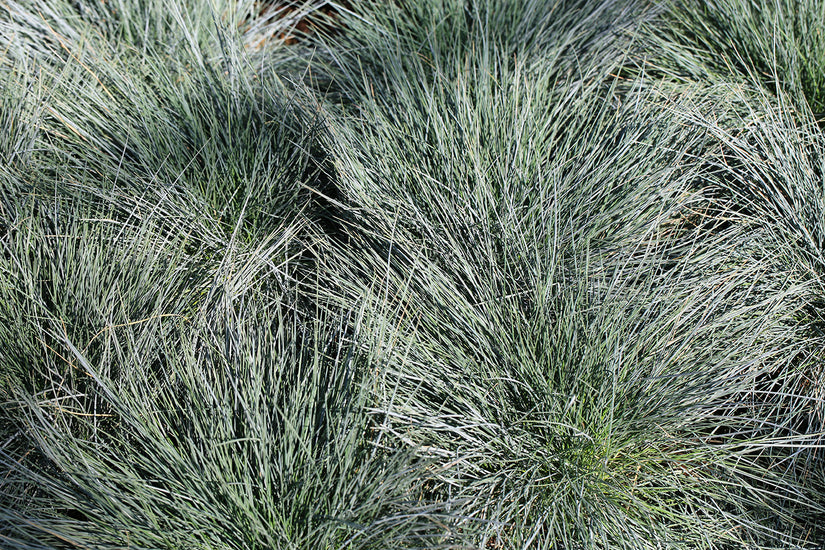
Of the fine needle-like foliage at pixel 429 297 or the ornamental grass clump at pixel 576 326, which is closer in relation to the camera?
the fine needle-like foliage at pixel 429 297

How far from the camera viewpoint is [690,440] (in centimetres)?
167

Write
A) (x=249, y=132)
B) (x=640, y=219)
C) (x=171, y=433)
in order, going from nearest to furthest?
1. (x=171, y=433)
2. (x=640, y=219)
3. (x=249, y=132)

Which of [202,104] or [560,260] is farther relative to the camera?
[202,104]

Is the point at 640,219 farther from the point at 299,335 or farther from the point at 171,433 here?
the point at 171,433

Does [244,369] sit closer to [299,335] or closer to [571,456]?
[299,335]

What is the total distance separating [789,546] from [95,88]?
8.92 ft

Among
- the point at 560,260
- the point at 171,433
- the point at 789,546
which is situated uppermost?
the point at 560,260

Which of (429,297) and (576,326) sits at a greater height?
(576,326)

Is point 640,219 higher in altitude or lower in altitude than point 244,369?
higher

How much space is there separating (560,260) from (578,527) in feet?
2.50

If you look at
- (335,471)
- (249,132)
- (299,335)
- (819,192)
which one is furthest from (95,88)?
(819,192)

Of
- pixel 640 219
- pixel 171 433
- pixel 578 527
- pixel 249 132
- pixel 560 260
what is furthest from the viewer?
pixel 249 132

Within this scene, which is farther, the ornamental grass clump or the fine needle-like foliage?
the ornamental grass clump

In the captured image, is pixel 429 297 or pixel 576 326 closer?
pixel 576 326
